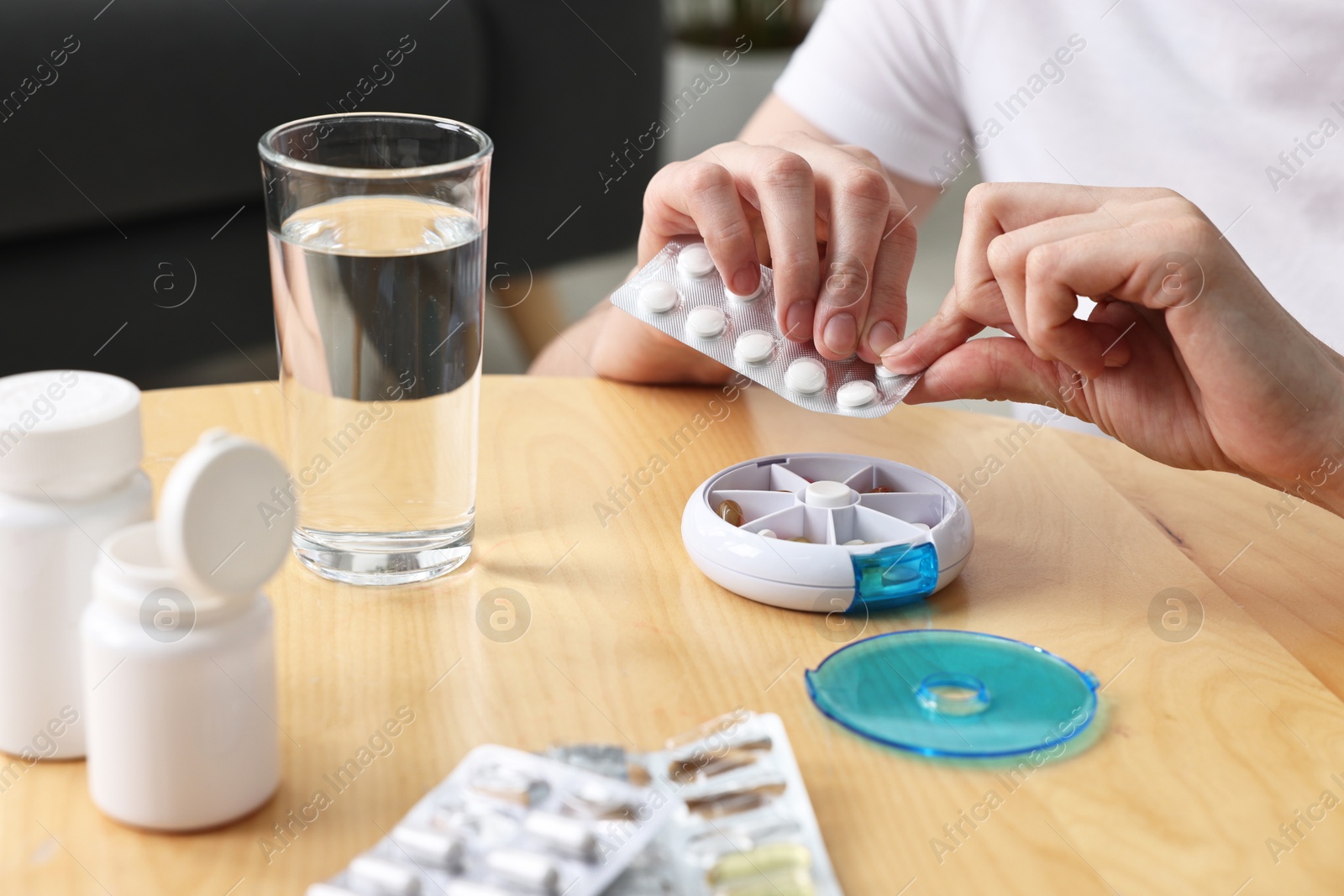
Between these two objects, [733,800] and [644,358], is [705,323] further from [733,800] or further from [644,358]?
[733,800]

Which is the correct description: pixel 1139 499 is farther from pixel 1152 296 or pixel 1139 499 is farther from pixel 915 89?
pixel 915 89

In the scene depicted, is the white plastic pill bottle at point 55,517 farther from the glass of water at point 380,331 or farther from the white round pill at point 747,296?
the white round pill at point 747,296

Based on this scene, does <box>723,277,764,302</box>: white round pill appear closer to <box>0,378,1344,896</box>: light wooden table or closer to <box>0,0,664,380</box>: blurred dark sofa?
<box>0,378,1344,896</box>: light wooden table

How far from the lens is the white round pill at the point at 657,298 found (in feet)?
2.63

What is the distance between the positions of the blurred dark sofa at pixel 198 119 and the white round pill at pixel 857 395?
1.33 metres

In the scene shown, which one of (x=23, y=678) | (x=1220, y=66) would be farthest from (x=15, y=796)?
(x=1220, y=66)

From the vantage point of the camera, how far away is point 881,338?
2.59 ft

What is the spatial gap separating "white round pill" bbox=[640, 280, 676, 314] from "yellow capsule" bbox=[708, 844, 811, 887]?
418 millimetres

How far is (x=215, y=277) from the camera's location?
1929 mm

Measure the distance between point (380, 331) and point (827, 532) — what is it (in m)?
0.26

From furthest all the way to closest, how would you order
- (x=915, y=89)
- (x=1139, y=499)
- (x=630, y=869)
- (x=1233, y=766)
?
(x=915, y=89)
(x=1139, y=499)
(x=1233, y=766)
(x=630, y=869)

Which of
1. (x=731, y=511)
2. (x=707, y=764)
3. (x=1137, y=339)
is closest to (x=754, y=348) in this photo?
(x=731, y=511)

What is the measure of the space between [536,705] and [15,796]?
0.21 metres

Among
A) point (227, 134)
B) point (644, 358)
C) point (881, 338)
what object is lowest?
point (227, 134)
